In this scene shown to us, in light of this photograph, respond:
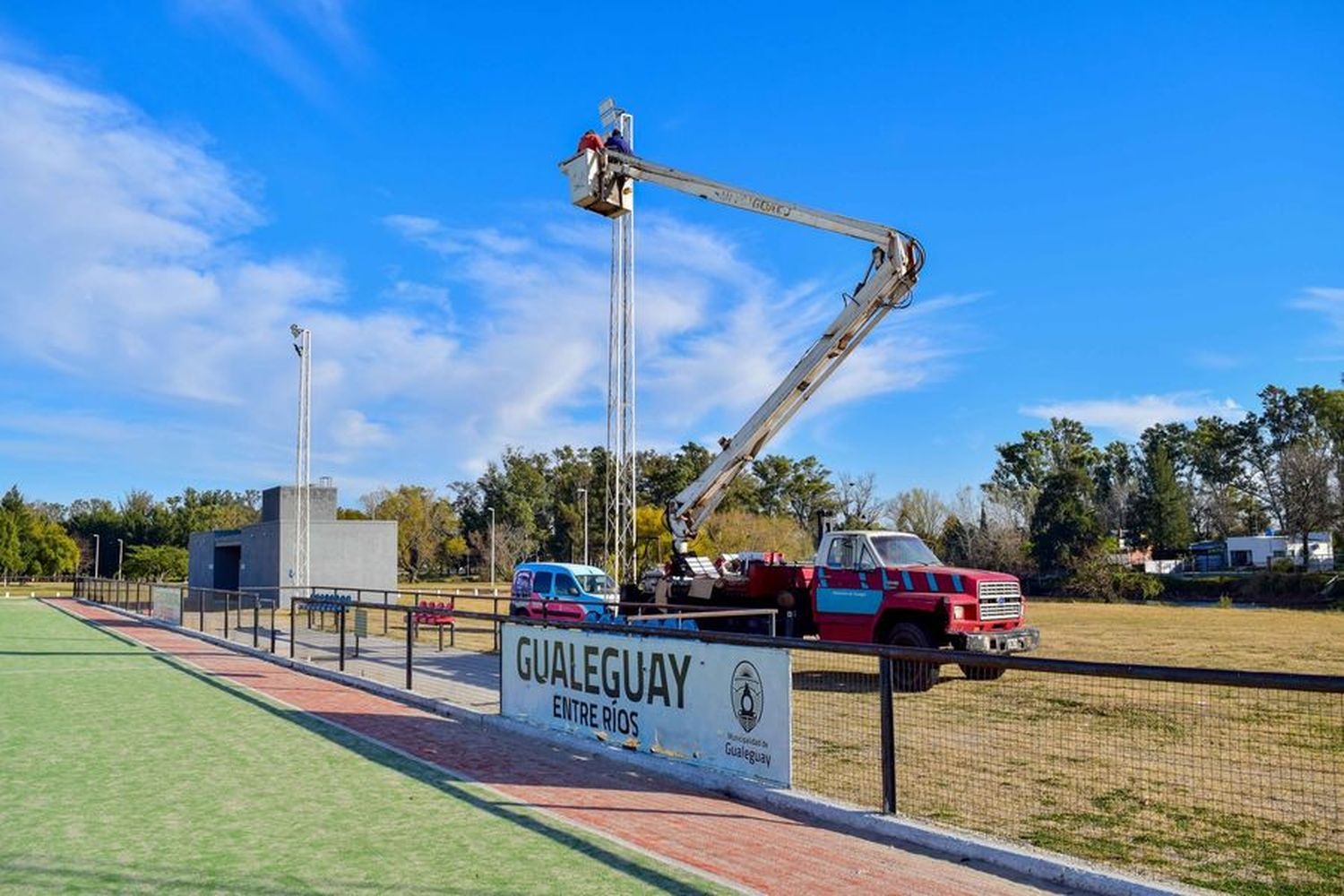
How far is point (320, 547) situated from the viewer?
46.3m

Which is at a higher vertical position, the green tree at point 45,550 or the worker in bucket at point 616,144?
the worker in bucket at point 616,144

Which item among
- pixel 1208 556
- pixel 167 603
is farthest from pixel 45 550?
pixel 1208 556

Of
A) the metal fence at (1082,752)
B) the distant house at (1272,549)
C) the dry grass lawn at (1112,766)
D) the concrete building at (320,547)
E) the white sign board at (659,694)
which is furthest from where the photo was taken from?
the distant house at (1272,549)

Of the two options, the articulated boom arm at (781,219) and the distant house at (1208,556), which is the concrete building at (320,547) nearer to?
the articulated boom arm at (781,219)

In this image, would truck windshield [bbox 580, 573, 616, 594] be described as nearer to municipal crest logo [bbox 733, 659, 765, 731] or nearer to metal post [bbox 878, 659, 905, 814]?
municipal crest logo [bbox 733, 659, 765, 731]

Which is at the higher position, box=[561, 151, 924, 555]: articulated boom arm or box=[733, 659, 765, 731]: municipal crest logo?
box=[561, 151, 924, 555]: articulated boom arm

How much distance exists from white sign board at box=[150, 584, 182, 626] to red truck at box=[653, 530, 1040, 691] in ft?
58.4

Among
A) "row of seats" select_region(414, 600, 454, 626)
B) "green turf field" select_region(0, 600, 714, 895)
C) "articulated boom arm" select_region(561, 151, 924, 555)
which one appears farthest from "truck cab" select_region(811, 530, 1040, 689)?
"green turf field" select_region(0, 600, 714, 895)

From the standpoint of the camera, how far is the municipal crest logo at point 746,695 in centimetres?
776

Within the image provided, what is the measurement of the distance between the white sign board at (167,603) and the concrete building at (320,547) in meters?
13.4

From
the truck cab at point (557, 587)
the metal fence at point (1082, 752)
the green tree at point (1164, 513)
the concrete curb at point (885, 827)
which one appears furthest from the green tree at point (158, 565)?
the concrete curb at point (885, 827)

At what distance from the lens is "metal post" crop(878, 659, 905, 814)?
677 centimetres

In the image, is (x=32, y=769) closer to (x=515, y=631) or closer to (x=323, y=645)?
(x=515, y=631)

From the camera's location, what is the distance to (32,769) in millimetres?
8391
